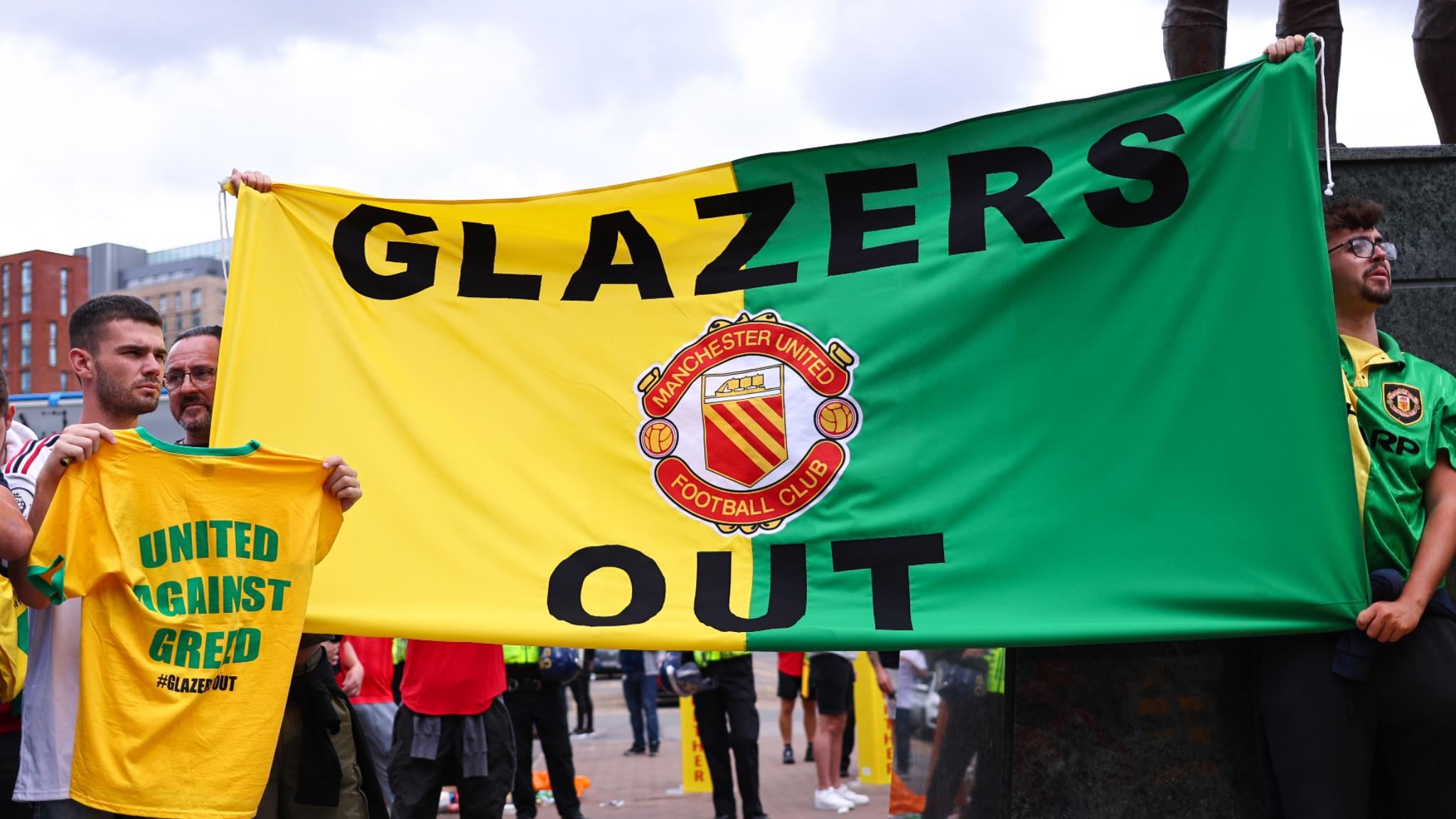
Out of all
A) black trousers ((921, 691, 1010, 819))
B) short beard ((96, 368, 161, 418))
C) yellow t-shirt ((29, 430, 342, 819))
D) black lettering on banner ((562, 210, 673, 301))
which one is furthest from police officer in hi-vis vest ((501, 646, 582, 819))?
yellow t-shirt ((29, 430, 342, 819))

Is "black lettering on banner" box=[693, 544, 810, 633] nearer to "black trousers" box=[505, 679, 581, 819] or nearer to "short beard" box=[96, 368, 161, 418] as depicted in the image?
"short beard" box=[96, 368, 161, 418]

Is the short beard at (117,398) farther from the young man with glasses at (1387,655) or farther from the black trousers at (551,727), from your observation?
the black trousers at (551,727)

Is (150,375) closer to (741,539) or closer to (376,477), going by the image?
(376,477)

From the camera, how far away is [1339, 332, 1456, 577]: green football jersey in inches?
131

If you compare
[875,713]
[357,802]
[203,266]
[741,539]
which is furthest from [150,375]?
[203,266]

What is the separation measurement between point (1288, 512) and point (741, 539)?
5.15 ft

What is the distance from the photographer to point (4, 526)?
3012 mm

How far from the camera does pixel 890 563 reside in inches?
143

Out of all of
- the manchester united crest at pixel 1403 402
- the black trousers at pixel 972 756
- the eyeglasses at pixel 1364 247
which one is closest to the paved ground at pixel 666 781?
the black trousers at pixel 972 756

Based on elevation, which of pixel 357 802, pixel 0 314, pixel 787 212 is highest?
pixel 0 314

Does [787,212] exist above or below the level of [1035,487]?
above

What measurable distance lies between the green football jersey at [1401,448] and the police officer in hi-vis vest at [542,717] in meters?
5.30

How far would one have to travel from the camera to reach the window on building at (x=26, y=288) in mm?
100625

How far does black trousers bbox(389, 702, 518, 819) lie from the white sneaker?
294 centimetres
